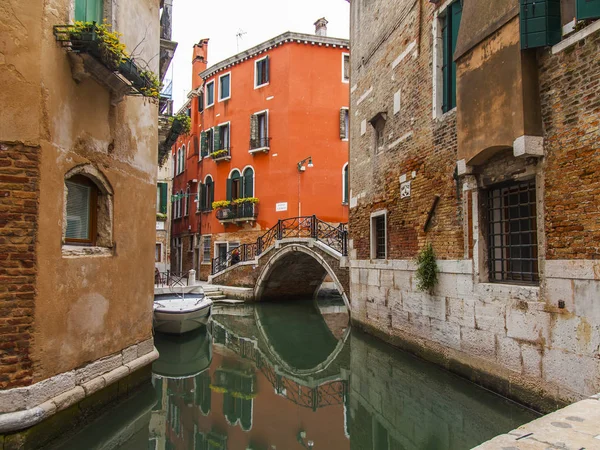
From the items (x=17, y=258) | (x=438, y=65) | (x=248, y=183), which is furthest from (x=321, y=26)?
(x=17, y=258)

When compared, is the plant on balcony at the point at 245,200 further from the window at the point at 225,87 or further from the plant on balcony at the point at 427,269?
the plant on balcony at the point at 427,269

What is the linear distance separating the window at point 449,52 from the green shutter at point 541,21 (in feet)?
6.96

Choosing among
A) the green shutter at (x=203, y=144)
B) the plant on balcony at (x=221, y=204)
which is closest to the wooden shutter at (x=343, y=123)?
the plant on balcony at (x=221, y=204)

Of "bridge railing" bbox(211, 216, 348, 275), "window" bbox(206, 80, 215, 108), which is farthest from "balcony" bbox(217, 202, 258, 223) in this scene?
"window" bbox(206, 80, 215, 108)

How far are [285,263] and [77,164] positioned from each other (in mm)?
12037

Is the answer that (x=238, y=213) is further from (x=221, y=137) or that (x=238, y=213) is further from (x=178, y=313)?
(x=178, y=313)

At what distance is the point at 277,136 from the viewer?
62.1 feet

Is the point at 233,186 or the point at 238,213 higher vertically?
the point at 233,186

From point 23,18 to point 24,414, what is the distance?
133 inches

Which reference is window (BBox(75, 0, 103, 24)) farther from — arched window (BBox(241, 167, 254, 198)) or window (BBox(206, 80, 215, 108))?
window (BBox(206, 80, 215, 108))

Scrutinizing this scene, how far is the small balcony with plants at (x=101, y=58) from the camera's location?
452 cm

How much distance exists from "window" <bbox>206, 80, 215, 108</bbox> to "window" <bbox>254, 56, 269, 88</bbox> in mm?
2804

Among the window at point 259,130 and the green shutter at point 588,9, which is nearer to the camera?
the green shutter at point 588,9

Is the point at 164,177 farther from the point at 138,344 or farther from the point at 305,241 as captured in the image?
the point at 138,344
